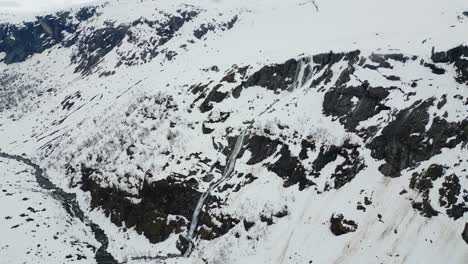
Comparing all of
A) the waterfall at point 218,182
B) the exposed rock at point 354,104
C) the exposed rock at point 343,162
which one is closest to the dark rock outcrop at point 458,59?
the exposed rock at point 354,104

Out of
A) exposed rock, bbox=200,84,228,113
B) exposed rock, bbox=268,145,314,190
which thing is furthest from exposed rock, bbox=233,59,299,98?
exposed rock, bbox=268,145,314,190

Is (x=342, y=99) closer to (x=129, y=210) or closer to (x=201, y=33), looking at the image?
(x=129, y=210)

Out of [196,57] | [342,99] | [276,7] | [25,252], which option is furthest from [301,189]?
[276,7]

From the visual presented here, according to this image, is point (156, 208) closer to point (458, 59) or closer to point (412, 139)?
point (412, 139)

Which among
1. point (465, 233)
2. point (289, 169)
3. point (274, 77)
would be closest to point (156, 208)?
point (289, 169)

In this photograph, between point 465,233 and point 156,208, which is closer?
point 465,233

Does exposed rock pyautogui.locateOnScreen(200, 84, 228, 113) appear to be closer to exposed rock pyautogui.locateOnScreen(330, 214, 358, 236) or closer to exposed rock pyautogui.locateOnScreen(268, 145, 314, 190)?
exposed rock pyautogui.locateOnScreen(268, 145, 314, 190)

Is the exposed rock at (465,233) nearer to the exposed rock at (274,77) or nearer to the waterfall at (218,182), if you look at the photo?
the waterfall at (218,182)
